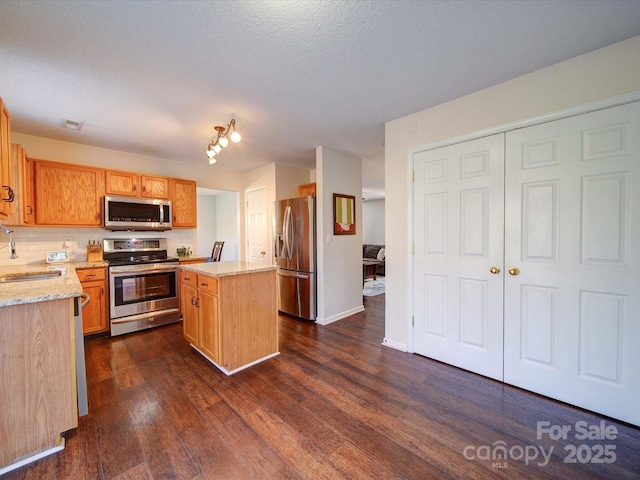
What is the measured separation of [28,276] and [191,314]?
149 cm

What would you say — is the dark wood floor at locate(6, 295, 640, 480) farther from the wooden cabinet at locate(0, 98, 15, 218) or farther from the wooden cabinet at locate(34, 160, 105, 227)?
the wooden cabinet at locate(34, 160, 105, 227)

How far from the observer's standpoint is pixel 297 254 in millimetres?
3855

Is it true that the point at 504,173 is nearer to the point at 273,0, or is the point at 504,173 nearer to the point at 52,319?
the point at 273,0

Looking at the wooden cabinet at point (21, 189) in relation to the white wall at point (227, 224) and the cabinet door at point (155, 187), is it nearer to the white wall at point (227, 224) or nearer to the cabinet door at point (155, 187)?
the cabinet door at point (155, 187)

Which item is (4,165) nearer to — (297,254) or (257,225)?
(297,254)

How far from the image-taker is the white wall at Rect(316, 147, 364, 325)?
3.64 m

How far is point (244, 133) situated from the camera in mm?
3148

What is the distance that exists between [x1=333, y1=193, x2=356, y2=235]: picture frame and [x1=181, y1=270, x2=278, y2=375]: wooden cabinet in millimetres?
1471

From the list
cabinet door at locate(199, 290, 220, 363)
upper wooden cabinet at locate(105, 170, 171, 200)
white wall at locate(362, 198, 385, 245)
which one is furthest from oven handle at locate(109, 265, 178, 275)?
white wall at locate(362, 198, 385, 245)

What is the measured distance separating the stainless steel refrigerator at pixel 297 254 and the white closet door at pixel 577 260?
226 cm

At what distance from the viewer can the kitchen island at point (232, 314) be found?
7.61 ft

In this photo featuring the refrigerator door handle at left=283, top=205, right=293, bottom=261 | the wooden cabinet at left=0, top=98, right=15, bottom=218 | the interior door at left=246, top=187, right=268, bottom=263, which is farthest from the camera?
the interior door at left=246, top=187, right=268, bottom=263

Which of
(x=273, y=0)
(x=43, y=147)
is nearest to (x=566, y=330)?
(x=273, y=0)

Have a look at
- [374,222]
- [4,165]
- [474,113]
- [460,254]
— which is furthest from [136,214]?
[374,222]
